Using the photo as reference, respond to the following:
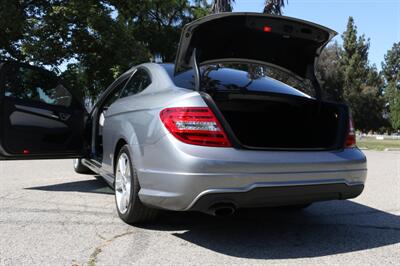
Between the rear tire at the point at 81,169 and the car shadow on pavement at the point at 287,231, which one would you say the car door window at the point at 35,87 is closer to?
the rear tire at the point at 81,169

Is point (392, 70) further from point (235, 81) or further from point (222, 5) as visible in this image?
point (235, 81)

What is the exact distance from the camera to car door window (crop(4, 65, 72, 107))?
17.9 feet

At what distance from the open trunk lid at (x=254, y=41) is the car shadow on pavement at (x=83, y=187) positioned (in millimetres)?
2685

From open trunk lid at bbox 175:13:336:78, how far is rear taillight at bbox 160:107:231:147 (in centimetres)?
70

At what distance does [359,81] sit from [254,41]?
65.3 m

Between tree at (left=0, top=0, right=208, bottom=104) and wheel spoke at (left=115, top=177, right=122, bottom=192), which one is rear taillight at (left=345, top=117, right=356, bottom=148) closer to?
wheel spoke at (left=115, top=177, right=122, bottom=192)

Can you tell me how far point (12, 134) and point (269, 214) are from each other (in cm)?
326

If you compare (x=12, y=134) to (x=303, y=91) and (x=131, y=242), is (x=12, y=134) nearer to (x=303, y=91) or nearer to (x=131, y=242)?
(x=131, y=242)

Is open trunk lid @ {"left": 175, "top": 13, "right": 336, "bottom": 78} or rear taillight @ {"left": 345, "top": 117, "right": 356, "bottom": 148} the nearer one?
open trunk lid @ {"left": 175, "top": 13, "right": 336, "bottom": 78}

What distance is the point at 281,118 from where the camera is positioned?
4.31 meters

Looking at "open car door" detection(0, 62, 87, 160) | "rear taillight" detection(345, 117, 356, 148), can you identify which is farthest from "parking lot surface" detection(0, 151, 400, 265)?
"rear taillight" detection(345, 117, 356, 148)

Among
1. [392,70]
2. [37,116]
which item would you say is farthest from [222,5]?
[392,70]

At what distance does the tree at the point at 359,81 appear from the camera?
209ft

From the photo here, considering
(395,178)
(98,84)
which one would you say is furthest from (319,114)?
(98,84)
